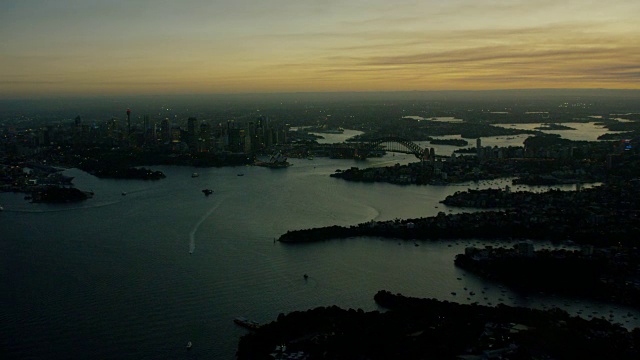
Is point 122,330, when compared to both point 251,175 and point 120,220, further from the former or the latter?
point 251,175

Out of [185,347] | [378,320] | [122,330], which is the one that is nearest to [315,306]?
[378,320]

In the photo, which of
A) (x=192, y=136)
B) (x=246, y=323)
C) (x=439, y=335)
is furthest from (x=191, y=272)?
(x=192, y=136)

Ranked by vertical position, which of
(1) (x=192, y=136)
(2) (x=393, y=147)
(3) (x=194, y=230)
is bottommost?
(3) (x=194, y=230)

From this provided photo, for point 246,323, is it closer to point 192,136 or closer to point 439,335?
point 439,335

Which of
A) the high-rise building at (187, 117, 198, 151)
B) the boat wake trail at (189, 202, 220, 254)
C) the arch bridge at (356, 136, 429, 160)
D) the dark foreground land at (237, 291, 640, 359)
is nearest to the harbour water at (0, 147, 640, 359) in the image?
the boat wake trail at (189, 202, 220, 254)

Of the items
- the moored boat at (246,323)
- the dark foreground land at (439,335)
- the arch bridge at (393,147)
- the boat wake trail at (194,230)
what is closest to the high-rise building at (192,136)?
the arch bridge at (393,147)
